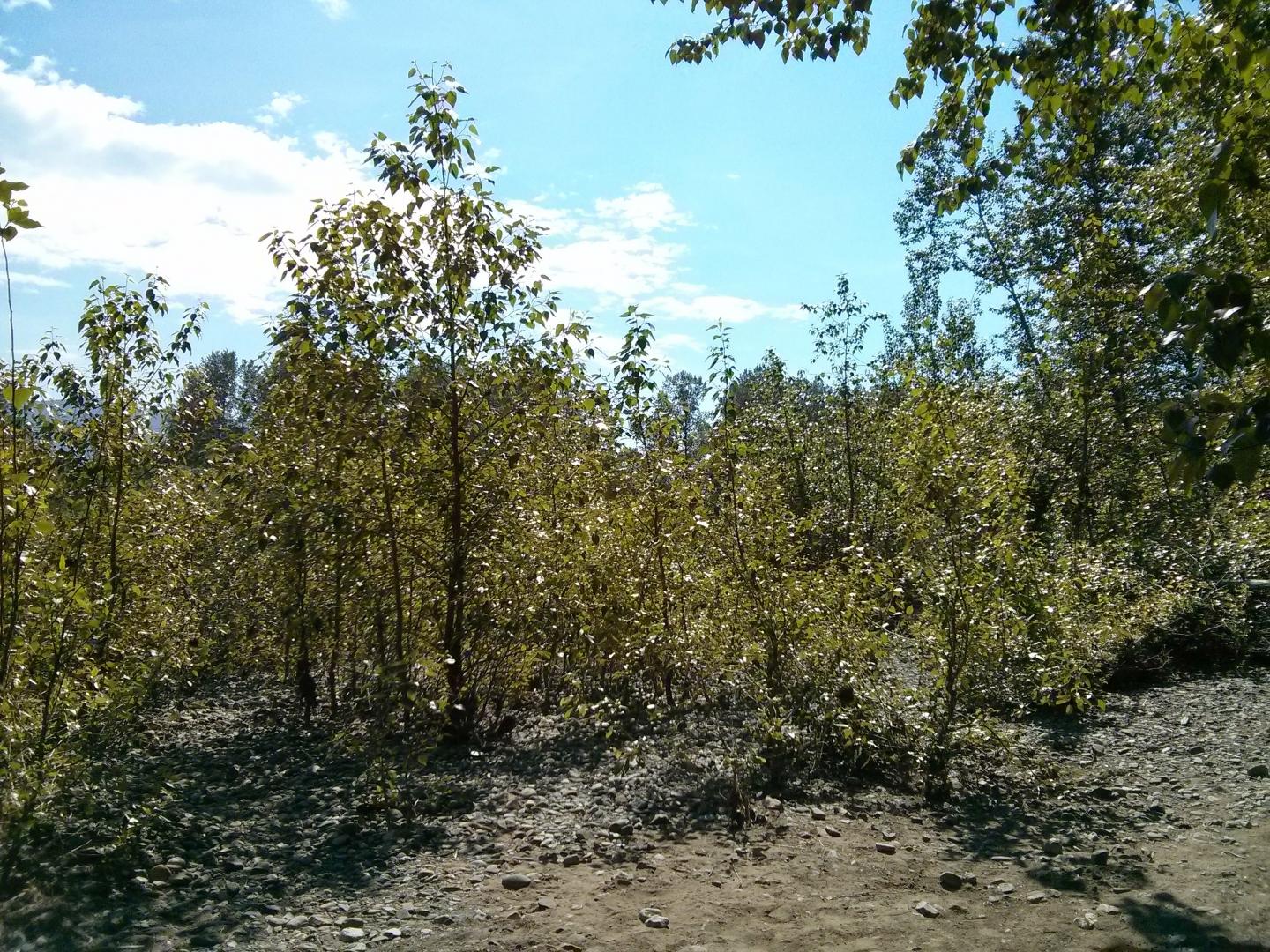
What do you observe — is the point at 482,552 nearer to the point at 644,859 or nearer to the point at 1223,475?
the point at 644,859

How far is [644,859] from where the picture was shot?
4855mm

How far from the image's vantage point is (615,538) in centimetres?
752

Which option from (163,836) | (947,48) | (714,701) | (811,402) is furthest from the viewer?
(811,402)

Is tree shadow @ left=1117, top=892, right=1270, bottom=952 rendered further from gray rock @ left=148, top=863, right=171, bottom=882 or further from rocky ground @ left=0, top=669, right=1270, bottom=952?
gray rock @ left=148, top=863, right=171, bottom=882

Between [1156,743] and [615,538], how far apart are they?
4463 millimetres

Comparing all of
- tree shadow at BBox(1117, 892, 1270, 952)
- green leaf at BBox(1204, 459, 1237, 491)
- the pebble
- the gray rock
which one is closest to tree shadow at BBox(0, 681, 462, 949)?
the gray rock

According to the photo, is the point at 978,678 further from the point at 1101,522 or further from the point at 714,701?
the point at 1101,522

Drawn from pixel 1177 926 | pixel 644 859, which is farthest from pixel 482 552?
pixel 1177 926

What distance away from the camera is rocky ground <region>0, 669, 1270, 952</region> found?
3.89 metres

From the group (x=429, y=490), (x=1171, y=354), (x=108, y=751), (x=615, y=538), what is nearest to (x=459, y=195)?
(x=429, y=490)

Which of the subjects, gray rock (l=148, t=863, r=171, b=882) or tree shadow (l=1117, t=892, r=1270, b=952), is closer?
tree shadow (l=1117, t=892, r=1270, b=952)

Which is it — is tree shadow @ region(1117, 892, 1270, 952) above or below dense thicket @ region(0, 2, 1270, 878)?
below

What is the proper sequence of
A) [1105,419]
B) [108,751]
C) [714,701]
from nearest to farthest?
1. [108,751]
2. [714,701]
3. [1105,419]

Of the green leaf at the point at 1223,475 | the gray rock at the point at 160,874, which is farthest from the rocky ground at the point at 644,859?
the green leaf at the point at 1223,475
